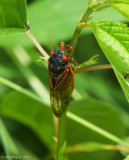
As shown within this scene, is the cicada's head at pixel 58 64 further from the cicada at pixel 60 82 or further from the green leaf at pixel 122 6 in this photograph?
the green leaf at pixel 122 6

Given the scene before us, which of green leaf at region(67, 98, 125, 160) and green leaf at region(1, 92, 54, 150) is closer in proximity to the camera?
green leaf at region(67, 98, 125, 160)

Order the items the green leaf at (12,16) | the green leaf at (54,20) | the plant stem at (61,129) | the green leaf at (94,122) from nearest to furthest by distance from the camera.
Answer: the green leaf at (12,16) < the plant stem at (61,129) < the green leaf at (94,122) < the green leaf at (54,20)

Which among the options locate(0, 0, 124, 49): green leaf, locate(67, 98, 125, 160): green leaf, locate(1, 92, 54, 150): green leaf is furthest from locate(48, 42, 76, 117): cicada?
locate(0, 0, 124, 49): green leaf

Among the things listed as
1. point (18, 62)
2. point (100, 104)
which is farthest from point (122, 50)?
point (18, 62)

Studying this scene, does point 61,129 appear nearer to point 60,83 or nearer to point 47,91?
point 60,83

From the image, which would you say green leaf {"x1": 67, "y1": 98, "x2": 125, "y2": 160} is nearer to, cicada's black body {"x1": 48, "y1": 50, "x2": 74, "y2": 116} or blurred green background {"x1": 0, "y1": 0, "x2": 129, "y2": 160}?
blurred green background {"x1": 0, "y1": 0, "x2": 129, "y2": 160}

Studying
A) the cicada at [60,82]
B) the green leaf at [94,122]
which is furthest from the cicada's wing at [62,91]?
the green leaf at [94,122]
